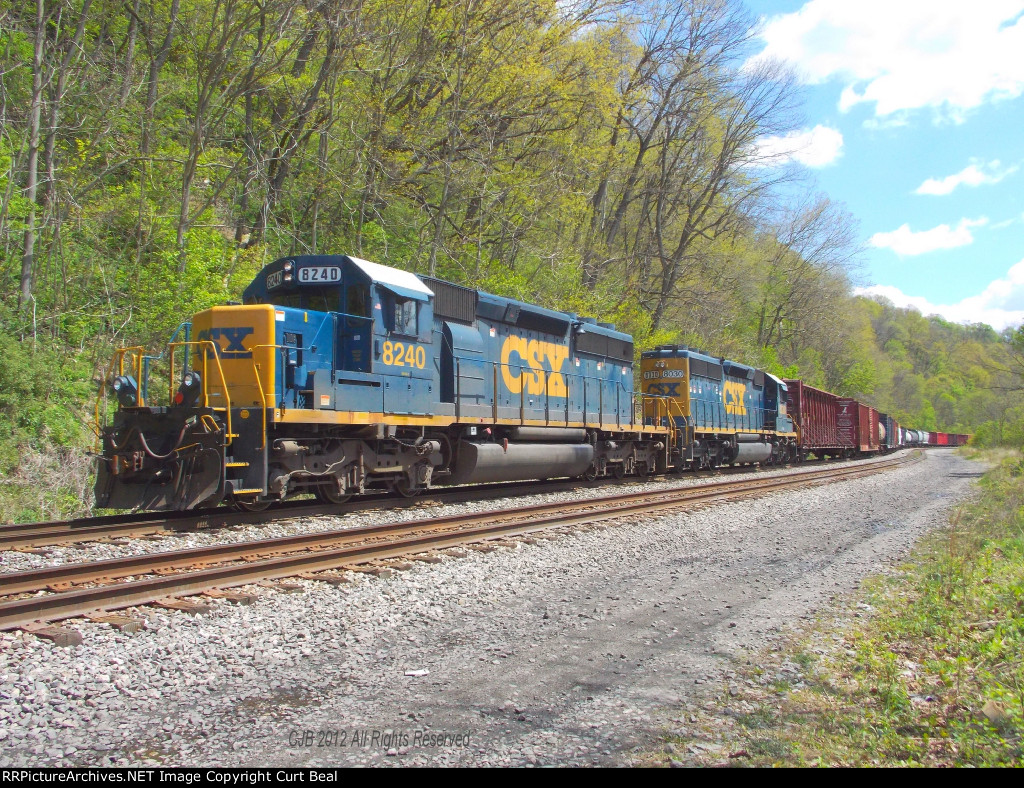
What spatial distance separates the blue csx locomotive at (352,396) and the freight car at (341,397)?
0.02 metres

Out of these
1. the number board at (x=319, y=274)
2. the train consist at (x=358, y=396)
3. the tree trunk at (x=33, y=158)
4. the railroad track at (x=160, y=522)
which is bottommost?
the railroad track at (x=160, y=522)

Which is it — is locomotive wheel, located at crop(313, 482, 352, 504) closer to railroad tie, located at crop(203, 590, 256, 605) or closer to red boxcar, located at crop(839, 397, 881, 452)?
railroad tie, located at crop(203, 590, 256, 605)

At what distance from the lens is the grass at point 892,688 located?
3363 millimetres

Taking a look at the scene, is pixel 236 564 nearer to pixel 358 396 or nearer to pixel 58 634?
pixel 58 634

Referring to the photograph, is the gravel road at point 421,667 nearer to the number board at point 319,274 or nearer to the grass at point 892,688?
the grass at point 892,688

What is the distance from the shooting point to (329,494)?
1048 cm

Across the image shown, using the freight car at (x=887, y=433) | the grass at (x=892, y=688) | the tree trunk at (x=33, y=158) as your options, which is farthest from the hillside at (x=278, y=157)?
the freight car at (x=887, y=433)

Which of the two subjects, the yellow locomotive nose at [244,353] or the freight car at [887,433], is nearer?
the yellow locomotive nose at [244,353]

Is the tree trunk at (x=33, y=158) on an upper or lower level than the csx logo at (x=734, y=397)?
upper

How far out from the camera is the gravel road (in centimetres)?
342

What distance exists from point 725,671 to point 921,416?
10724 cm

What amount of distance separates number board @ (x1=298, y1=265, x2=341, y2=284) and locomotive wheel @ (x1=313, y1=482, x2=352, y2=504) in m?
2.86

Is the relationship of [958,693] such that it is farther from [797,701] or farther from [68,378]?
[68,378]

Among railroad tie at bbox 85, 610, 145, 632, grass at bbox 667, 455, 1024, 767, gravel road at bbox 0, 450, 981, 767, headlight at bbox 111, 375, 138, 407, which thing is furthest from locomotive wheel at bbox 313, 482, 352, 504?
grass at bbox 667, 455, 1024, 767
